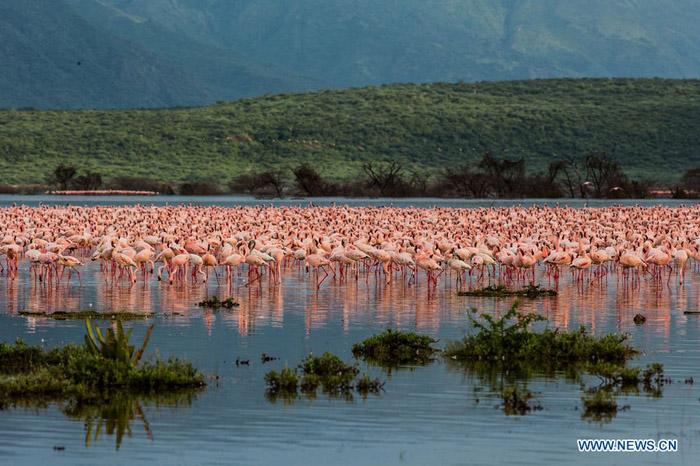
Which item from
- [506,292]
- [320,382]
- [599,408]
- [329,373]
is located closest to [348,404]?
[320,382]

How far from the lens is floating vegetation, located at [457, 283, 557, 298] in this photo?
21.5 metres

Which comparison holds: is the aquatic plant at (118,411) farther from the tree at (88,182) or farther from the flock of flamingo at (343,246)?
the tree at (88,182)

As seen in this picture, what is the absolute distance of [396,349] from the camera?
48.4ft

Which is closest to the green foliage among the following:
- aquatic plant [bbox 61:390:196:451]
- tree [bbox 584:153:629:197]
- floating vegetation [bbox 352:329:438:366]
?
aquatic plant [bbox 61:390:196:451]

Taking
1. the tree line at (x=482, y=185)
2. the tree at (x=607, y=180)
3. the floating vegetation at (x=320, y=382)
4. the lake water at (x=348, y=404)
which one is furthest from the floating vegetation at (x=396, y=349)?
the tree at (x=607, y=180)

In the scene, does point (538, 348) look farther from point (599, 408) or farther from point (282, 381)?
point (282, 381)

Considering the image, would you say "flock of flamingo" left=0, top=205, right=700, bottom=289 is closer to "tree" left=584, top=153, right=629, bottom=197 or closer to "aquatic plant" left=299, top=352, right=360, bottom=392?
"aquatic plant" left=299, top=352, right=360, bottom=392

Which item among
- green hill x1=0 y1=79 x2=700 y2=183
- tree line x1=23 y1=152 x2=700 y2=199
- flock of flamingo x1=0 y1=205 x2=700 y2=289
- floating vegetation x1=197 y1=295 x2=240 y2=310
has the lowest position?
floating vegetation x1=197 y1=295 x2=240 y2=310

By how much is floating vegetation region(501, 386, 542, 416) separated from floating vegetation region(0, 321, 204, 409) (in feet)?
10.5

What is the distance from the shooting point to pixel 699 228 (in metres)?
34.1

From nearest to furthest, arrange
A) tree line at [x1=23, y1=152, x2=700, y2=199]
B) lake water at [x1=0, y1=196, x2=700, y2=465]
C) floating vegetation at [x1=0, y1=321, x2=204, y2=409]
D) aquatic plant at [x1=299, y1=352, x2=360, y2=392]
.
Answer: lake water at [x1=0, y1=196, x2=700, y2=465] → floating vegetation at [x1=0, y1=321, x2=204, y2=409] → aquatic plant at [x1=299, y1=352, x2=360, y2=392] → tree line at [x1=23, y1=152, x2=700, y2=199]

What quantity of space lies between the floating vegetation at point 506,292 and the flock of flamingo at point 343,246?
1.27 metres

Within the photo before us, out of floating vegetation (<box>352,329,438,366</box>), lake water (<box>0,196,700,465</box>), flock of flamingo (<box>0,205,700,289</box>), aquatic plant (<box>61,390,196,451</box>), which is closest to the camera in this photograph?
lake water (<box>0,196,700,465</box>)

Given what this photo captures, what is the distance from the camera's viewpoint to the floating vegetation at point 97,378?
12227 millimetres
